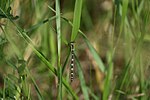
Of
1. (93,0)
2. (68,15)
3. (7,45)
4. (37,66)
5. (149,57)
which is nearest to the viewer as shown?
(7,45)

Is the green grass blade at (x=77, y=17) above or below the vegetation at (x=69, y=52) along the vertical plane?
above

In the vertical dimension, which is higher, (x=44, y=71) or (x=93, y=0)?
(x=93, y=0)

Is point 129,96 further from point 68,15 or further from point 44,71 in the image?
point 68,15

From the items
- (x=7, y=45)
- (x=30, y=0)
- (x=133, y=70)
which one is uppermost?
(x=30, y=0)

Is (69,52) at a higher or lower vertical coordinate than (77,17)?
lower

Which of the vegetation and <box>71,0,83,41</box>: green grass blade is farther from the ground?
<box>71,0,83,41</box>: green grass blade

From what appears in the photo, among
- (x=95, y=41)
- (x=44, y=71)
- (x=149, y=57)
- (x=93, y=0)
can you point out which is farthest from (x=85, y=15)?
(x=149, y=57)

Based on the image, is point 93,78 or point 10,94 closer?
point 10,94

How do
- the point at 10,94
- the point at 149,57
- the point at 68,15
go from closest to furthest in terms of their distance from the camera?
1. the point at 10,94
2. the point at 149,57
3. the point at 68,15
